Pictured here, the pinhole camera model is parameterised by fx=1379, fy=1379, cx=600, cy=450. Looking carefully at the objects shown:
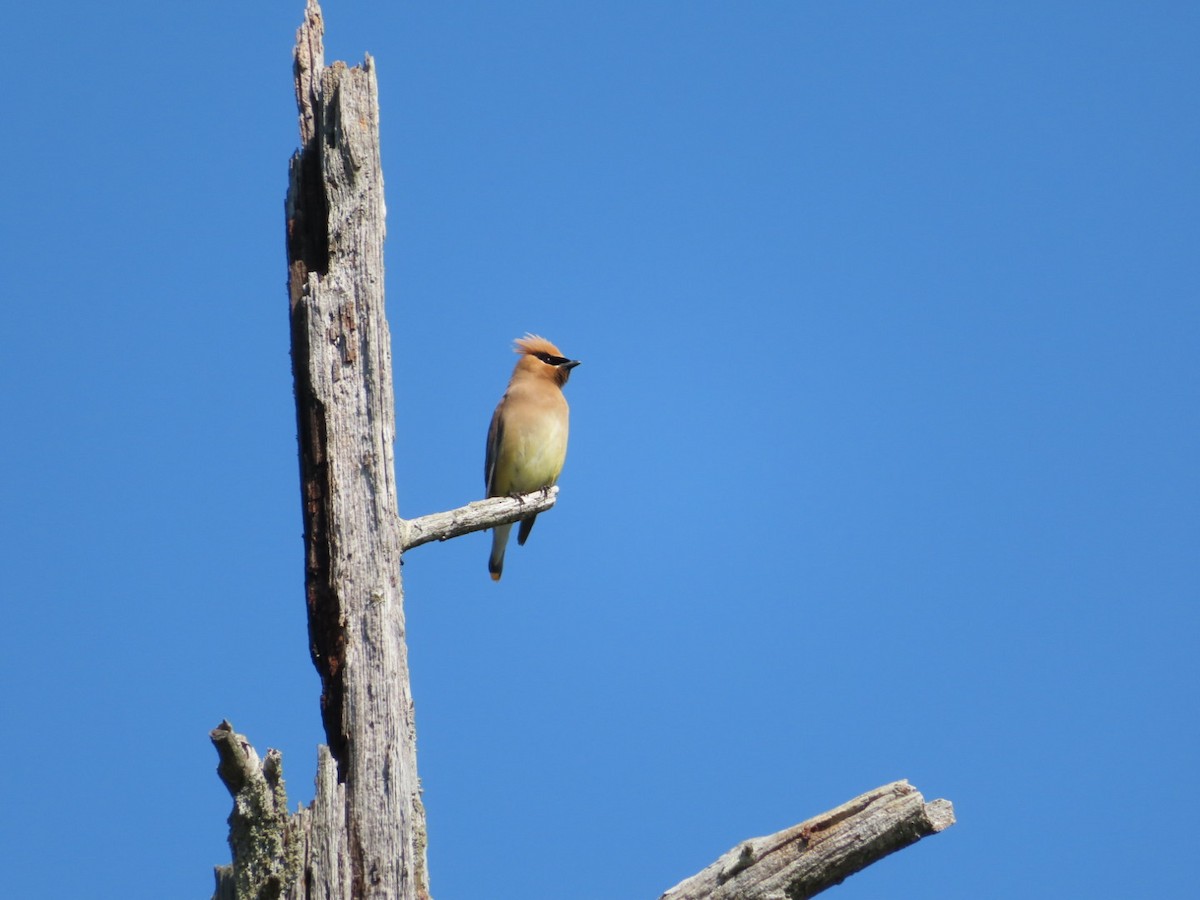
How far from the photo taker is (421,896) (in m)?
4.77

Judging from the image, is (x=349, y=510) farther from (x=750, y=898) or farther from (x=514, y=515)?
(x=750, y=898)

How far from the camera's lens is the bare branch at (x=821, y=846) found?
15.0 feet

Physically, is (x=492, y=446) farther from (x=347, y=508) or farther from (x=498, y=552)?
(x=347, y=508)

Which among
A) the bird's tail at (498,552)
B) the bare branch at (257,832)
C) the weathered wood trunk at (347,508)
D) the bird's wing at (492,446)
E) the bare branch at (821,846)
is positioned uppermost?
the bird's wing at (492,446)

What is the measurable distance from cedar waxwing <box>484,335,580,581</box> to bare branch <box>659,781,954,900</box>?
522 centimetres

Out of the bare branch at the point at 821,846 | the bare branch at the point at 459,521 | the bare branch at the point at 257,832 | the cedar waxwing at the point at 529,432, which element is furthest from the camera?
the cedar waxwing at the point at 529,432

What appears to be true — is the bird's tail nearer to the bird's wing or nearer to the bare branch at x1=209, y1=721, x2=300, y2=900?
the bird's wing

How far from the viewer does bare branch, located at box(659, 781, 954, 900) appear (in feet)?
15.0

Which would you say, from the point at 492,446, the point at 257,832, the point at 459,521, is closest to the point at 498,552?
the point at 492,446

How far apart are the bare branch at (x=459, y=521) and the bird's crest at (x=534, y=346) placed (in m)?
4.43

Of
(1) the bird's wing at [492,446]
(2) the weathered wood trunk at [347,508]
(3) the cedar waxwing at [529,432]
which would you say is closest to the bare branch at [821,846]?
→ (2) the weathered wood trunk at [347,508]

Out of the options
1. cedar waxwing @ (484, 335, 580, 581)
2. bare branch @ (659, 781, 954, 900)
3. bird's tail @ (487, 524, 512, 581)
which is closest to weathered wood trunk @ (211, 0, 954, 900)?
bare branch @ (659, 781, 954, 900)

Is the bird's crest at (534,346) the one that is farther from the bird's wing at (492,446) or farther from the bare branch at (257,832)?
the bare branch at (257,832)

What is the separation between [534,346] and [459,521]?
198 inches
